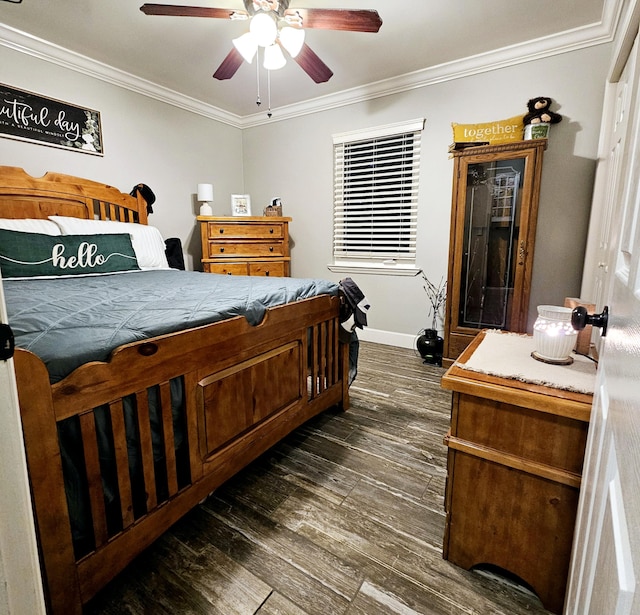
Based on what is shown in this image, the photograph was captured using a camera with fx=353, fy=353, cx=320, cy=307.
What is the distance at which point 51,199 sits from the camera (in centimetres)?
278

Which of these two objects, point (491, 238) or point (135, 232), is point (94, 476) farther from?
point (491, 238)

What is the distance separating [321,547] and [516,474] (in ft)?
2.43

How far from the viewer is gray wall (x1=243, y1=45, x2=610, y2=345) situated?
2639 mm

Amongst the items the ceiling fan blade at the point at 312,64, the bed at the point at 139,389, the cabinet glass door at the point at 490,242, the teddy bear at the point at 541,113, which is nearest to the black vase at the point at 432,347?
the cabinet glass door at the point at 490,242

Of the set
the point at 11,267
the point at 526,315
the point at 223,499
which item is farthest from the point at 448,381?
the point at 11,267

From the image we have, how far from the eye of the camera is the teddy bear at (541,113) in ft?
8.54

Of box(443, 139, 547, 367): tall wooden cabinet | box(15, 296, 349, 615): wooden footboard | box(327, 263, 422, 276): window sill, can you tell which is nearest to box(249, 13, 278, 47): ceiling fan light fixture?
box(15, 296, 349, 615): wooden footboard

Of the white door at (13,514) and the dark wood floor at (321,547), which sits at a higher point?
the white door at (13,514)

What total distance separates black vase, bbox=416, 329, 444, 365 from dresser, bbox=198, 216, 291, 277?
1.67m

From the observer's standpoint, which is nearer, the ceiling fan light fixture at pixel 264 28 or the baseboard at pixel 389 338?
the ceiling fan light fixture at pixel 264 28

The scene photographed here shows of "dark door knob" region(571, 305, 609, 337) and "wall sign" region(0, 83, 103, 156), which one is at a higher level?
"wall sign" region(0, 83, 103, 156)

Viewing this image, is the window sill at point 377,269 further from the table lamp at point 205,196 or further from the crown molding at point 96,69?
the crown molding at point 96,69

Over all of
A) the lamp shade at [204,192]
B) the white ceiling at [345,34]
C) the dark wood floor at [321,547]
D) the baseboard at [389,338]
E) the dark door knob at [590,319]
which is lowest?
the dark wood floor at [321,547]

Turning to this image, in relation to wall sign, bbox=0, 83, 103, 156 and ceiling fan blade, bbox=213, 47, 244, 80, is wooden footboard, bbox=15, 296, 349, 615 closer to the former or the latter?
ceiling fan blade, bbox=213, 47, 244, 80
